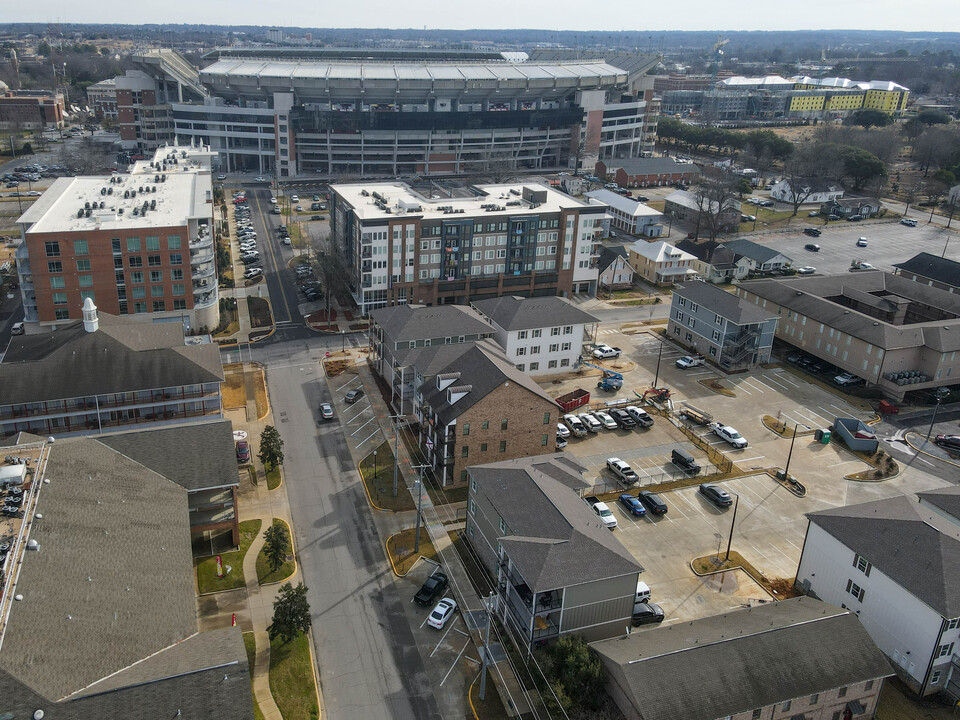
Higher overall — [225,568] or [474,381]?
[474,381]

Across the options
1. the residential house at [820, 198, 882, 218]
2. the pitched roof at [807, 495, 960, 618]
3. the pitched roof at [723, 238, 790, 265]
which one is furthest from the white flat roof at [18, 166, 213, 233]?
the residential house at [820, 198, 882, 218]

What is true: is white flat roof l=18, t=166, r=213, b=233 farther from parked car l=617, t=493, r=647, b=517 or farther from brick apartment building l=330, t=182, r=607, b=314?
parked car l=617, t=493, r=647, b=517

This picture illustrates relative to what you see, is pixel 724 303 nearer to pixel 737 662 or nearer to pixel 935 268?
pixel 935 268

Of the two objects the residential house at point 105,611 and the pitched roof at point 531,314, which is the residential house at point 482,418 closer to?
the pitched roof at point 531,314

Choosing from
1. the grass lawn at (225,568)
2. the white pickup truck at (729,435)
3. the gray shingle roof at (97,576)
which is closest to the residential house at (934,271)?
the white pickup truck at (729,435)

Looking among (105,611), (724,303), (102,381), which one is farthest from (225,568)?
(724,303)

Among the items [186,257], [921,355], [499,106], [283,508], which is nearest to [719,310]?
[921,355]
